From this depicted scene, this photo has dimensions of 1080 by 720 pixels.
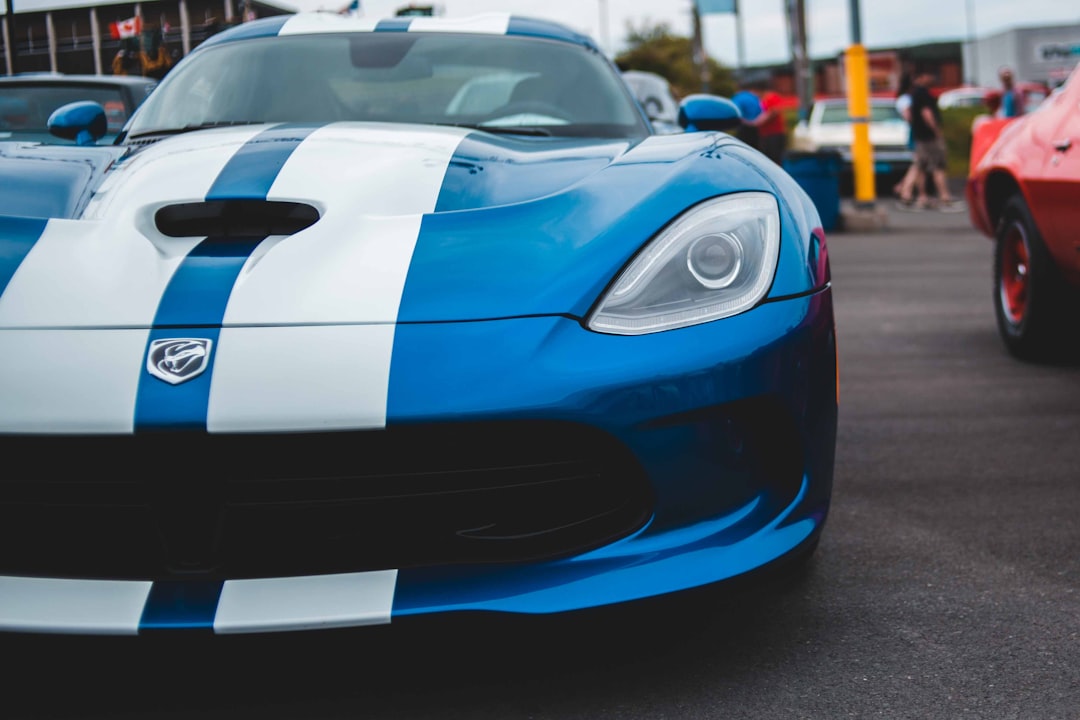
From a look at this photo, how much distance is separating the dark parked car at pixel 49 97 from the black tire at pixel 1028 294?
10.4 feet

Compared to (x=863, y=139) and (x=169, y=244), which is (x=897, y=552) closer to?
(x=169, y=244)

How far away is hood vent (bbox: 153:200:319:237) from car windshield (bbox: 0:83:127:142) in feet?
5.89

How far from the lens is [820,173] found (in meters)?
11.5

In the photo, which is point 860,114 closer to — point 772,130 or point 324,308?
point 772,130

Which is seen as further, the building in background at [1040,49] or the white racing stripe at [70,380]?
the building in background at [1040,49]

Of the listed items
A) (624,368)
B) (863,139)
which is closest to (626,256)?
(624,368)

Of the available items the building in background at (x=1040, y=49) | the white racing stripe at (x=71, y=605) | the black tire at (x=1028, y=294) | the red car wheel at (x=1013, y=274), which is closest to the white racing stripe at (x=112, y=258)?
the white racing stripe at (x=71, y=605)

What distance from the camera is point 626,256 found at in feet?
6.66

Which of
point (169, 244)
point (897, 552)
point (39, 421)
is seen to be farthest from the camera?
point (897, 552)

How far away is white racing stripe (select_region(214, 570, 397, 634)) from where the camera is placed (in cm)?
176

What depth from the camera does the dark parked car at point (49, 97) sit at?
4047 millimetres

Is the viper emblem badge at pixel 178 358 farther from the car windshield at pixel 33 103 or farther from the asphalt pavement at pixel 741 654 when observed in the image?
the car windshield at pixel 33 103

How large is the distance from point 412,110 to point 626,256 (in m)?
1.42

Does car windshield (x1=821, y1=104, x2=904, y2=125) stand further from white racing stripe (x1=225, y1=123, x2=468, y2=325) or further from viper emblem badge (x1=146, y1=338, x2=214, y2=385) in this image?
viper emblem badge (x1=146, y1=338, x2=214, y2=385)
